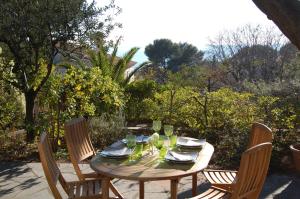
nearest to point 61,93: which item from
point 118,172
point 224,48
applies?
point 118,172

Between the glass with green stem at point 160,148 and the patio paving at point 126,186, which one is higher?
the glass with green stem at point 160,148

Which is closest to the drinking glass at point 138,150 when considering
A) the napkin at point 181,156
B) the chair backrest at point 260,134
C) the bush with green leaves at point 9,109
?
the napkin at point 181,156

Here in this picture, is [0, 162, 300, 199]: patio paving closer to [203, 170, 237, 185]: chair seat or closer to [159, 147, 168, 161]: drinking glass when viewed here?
[203, 170, 237, 185]: chair seat

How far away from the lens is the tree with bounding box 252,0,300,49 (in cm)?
365

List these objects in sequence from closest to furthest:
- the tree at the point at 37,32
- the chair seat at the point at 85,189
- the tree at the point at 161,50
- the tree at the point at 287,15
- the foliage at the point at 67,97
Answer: the tree at the point at 287,15 < the chair seat at the point at 85,189 < the tree at the point at 37,32 < the foliage at the point at 67,97 < the tree at the point at 161,50

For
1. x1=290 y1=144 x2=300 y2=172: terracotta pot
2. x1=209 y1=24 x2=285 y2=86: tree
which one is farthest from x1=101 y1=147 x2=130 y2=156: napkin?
x1=209 y1=24 x2=285 y2=86: tree

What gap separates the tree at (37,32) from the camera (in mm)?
7125

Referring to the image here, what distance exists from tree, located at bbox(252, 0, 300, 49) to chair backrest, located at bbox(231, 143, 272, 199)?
1093mm

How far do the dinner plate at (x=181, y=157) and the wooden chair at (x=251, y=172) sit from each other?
21.4 inches

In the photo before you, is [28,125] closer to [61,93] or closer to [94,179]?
[61,93]

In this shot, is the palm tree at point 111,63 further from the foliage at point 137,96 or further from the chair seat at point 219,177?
the chair seat at point 219,177

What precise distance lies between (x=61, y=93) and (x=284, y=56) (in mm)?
12920

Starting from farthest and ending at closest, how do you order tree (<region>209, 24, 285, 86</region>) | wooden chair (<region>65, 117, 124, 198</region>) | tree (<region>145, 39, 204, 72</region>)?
tree (<region>145, 39, 204, 72</region>)
tree (<region>209, 24, 285, 86</region>)
wooden chair (<region>65, 117, 124, 198</region>)

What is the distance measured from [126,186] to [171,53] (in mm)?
32565
